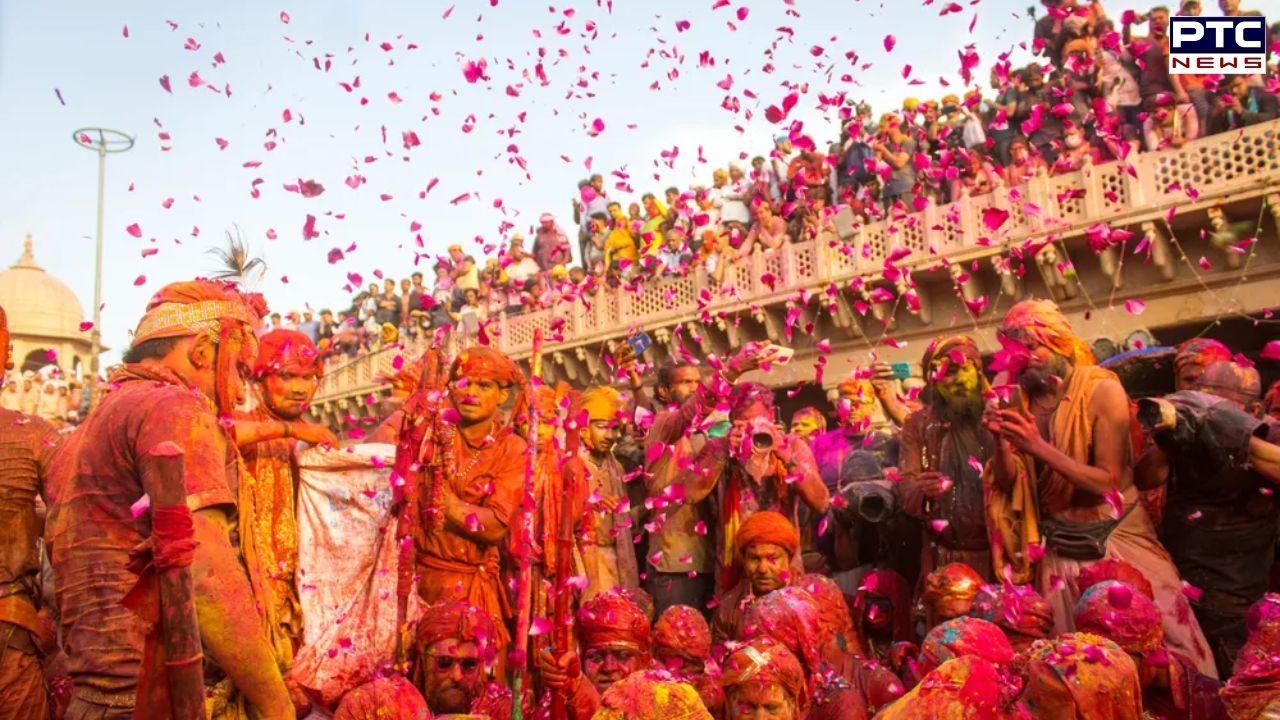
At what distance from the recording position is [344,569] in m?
4.75

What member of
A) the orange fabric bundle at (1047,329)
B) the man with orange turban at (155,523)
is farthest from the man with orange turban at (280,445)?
the orange fabric bundle at (1047,329)

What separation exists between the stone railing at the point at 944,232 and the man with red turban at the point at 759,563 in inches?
239

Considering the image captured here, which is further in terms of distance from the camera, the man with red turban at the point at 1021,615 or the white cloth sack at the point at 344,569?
the man with red turban at the point at 1021,615

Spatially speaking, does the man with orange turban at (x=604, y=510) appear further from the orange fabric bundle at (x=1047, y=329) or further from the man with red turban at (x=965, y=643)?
the orange fabric bundle at (x=1047, y=329)

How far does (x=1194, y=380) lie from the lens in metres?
5.64

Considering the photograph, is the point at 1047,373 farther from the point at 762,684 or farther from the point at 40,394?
the point at 40,394

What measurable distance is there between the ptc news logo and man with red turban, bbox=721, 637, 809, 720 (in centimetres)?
991

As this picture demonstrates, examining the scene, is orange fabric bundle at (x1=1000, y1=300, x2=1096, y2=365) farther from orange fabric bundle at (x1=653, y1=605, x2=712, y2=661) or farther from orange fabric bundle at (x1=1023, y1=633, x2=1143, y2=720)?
orange fabric bundle at (x1=653, y1=605, x2=712, y2=661)

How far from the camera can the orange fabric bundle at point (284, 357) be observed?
5160 mm

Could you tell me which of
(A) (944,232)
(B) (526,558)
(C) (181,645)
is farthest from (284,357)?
(A) (944,232)

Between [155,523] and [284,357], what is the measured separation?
2.66 meters

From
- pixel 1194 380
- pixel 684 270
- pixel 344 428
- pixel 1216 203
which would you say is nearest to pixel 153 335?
pixel 1194 380

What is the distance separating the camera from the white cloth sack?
4.43 metres

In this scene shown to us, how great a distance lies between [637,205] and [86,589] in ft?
47.3
